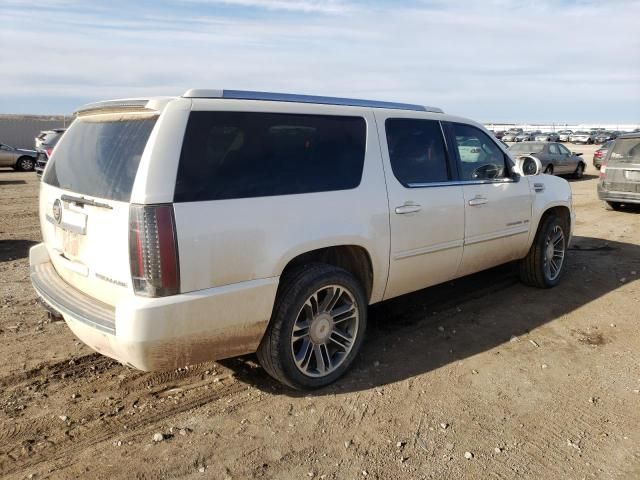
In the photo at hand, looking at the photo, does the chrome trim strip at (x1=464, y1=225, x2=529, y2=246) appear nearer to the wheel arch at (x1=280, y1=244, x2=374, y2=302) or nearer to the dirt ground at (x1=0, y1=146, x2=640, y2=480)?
the dirt ground at (x1=0, y1=146, x2=640, y2=480)

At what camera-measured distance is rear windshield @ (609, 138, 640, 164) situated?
436 inches

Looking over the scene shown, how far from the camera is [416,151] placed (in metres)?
4.38

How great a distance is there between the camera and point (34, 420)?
3.31 meters

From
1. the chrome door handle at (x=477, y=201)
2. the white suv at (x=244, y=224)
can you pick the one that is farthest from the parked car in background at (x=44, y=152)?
the chrome door handle at (x=477, y=201)

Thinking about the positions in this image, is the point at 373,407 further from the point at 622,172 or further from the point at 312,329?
the point at 622,172

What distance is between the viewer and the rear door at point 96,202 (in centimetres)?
301

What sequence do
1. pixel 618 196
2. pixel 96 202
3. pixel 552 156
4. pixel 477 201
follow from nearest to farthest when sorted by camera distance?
1. pixel 96 202
2. pixel 477 201
3. pixel 618 196
4. pixel 552 156

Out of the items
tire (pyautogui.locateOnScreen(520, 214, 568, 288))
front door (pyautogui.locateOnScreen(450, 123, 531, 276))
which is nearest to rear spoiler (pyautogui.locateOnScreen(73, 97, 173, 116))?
front door (pyautogui.locateOnScreen(450, 123, 531, 276))

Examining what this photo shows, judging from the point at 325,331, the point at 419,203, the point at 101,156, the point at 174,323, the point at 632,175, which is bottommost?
the point at 325,331

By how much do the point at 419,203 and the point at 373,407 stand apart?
62.0 inches

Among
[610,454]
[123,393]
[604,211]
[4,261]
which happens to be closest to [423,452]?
[610,454]

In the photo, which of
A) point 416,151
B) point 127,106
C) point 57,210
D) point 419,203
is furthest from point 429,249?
point 57,210

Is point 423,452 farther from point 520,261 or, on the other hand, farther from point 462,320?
point 520,261

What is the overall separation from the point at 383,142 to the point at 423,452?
7.07 feet
